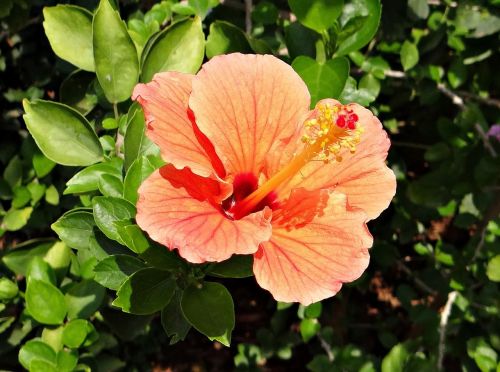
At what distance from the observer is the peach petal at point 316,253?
1075 mm

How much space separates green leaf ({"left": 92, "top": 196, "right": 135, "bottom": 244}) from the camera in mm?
1214

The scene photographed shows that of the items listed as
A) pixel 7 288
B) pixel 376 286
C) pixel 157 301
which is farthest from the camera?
pixel 376 286

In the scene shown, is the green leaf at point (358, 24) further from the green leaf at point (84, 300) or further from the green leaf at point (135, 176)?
the green leaf at point (84, 300)

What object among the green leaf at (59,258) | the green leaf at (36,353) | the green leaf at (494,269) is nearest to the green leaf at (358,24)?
the green leaf at (494,269)

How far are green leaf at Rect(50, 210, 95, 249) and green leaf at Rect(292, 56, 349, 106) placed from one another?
581 millimetres

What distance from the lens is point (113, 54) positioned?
142cm

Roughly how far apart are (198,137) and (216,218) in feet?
0.58

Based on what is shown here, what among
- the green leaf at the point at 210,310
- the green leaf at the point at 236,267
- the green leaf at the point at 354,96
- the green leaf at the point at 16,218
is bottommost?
the green leaf at the point at 16,218

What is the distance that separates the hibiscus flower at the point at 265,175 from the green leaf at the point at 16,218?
0.85m

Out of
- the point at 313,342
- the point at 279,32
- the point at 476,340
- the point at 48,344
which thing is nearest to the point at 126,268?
the point at 48,344

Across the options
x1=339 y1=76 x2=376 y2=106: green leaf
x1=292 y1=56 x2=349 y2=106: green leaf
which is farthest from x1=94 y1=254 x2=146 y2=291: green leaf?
x1=339 y1=76 x2=376 y2=106: green leaf

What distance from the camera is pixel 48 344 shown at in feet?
4.98

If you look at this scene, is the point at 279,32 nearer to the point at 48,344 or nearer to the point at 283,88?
the point at 283,88

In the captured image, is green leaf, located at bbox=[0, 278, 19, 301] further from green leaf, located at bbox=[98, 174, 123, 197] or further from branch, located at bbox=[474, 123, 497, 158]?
branch, located at bbox=[474, 123, 497, 158]
